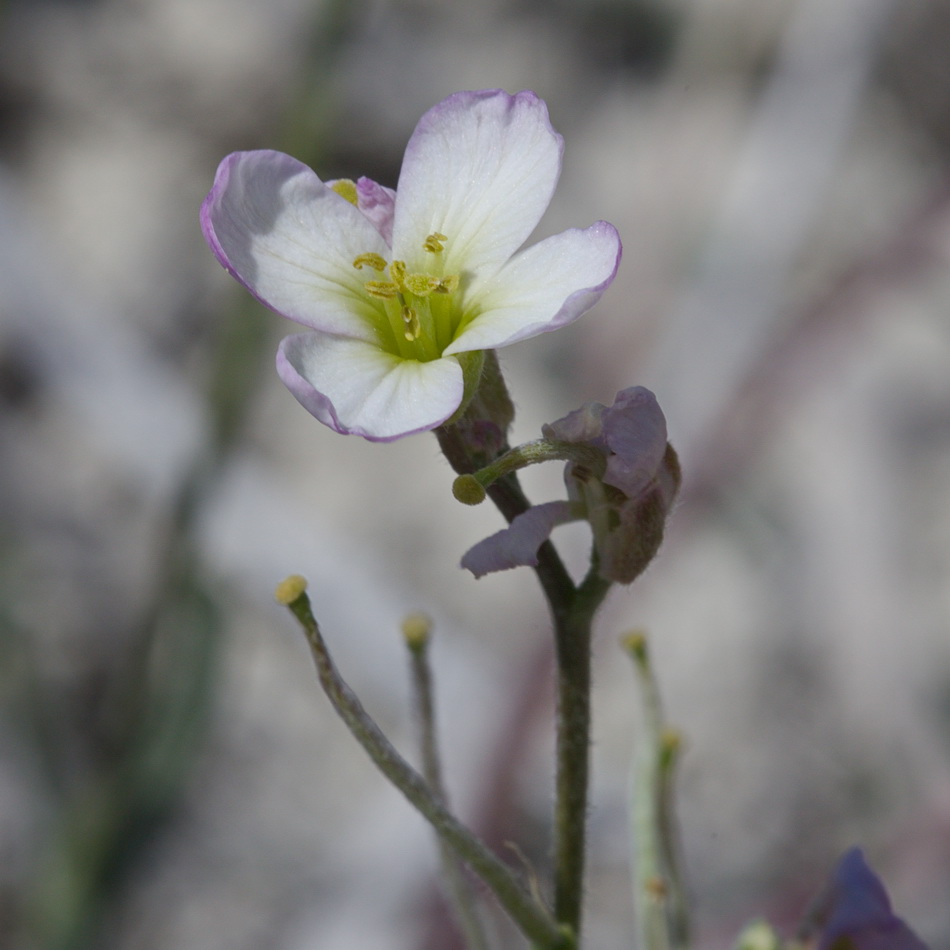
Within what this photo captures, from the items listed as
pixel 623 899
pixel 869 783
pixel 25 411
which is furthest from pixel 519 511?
pixel 25 411

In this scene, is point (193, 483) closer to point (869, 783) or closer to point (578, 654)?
point (578, 654)

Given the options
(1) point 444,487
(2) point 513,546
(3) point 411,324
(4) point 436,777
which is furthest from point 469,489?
(1) point 444,487

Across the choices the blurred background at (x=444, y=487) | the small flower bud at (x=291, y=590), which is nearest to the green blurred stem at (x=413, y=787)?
the small flower bud at (x=291, y=590)

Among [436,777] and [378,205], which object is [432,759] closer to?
[436,777]

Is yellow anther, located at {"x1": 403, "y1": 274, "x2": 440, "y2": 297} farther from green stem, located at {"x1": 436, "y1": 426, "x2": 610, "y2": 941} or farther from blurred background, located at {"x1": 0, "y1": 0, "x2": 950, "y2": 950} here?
blurred background, located at {"x1": 0, "y1": 0, "x2": 950, "y2": 950}

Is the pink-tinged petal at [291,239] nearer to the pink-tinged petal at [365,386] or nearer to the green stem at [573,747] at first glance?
the pink-tinged petal at [365,386]

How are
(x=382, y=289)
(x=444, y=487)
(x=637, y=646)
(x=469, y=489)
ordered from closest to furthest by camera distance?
1. (x=469, y=489)
2. (x=382, y=289)
3. (x=637, y=646)
4. (x=444, y=487)
